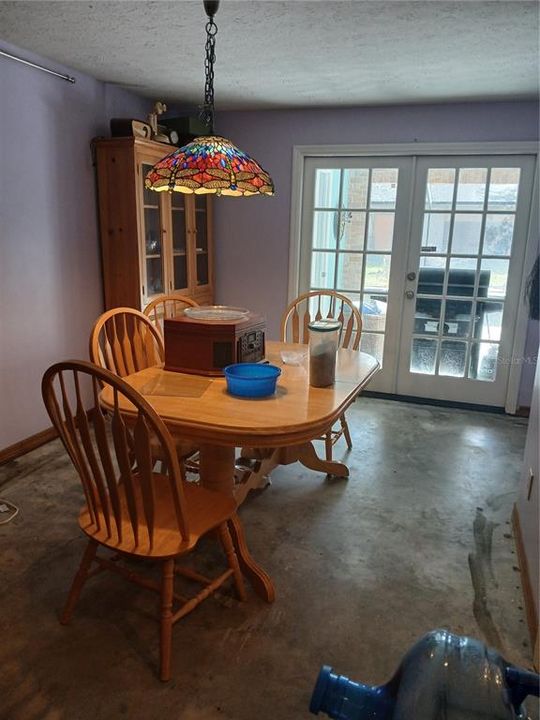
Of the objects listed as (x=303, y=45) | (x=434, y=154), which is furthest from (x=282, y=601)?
(x=434, y=154)

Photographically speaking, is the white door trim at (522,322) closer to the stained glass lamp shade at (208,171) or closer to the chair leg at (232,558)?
the stained glass lamp shade at (208,171)

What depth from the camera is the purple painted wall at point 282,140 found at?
11.8 feet

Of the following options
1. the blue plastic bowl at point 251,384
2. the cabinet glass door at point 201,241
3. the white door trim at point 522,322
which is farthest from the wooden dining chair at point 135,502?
the white door trim at point 522,322

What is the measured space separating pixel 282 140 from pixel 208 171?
8.58 ft

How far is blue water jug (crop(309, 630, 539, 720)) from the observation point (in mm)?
729

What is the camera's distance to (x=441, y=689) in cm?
75

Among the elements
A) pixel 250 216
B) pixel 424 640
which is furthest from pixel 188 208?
pixel 424 640

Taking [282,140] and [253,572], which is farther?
[282,140]

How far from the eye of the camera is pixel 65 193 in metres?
3.13

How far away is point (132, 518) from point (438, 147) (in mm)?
3398

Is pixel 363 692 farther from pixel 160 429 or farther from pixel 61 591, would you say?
pixel 61 591

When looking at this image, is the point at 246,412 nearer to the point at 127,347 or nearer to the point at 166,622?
the point at 166,622

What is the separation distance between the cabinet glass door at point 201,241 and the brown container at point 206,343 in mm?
2167

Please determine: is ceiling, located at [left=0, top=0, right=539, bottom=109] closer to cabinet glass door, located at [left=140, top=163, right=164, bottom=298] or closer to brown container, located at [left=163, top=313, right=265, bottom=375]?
cabinet glass door, located at [left=140, top=163, right=164, bottom=298]
